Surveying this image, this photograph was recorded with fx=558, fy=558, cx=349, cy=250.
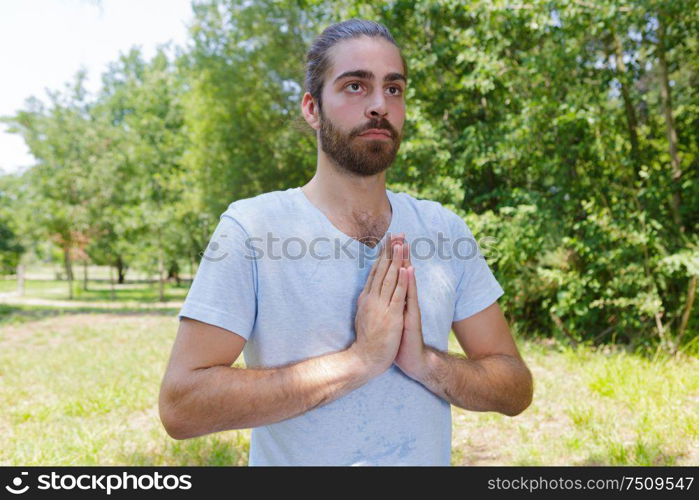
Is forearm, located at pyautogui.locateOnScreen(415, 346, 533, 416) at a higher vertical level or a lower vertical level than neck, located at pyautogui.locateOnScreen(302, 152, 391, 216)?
lower

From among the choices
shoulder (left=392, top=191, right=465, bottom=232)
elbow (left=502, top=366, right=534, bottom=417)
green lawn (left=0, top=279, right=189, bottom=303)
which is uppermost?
shoulder (left=392, top=191, right=465, bottom=232)

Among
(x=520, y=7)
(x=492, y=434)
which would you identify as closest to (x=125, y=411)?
(x=492, y=434)

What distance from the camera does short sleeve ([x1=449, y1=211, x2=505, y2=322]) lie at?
1710 mm

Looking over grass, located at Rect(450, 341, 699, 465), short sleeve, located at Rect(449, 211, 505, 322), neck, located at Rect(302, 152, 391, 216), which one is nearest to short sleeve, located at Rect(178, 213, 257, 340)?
neck, located at Rect(302, 152, 391, 216)

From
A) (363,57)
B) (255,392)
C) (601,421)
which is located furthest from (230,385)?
(601,421)

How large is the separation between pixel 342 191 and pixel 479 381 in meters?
0.67

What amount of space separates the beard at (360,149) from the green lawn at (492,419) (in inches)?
148

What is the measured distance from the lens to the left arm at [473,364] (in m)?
1.47

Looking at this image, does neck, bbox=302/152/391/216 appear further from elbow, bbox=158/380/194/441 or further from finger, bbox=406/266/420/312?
elbow, bbox=158/380/194/441

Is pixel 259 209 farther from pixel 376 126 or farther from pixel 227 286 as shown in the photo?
pixel 376 126

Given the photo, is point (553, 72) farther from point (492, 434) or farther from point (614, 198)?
point (492, 434)

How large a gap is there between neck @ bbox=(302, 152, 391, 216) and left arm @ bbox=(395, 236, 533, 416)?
0.77 feet

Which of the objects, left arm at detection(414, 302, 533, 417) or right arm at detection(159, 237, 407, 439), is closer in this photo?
right arm at detection(159, 237, 407, 439)
